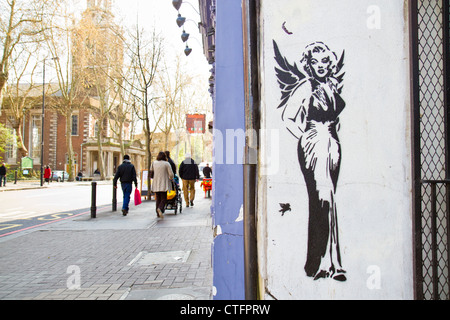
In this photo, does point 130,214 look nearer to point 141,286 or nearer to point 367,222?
point 141,286

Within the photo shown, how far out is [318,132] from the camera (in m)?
2.39

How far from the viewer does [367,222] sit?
2.35m

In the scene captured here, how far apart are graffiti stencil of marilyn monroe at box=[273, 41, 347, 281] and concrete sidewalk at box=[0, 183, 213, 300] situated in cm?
185

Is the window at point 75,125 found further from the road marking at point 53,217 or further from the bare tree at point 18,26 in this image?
the road marking at point 53,217

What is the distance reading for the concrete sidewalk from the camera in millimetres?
3980

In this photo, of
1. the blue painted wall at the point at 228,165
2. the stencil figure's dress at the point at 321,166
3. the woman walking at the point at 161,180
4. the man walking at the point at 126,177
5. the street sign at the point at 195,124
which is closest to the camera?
the stencil figure's dress at the point at 321,166

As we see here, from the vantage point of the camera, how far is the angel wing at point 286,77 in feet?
7.98

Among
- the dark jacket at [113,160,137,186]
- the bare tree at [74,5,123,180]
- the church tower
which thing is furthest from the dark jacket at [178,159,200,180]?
the bare tree at [74,5,123,180]

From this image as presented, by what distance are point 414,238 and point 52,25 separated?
2735cm

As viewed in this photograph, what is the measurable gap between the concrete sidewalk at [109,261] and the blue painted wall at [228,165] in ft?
4.31

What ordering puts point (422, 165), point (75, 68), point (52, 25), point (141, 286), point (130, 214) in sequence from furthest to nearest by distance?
point (75, 68) → point (52, 25) → point (130, 214) → point (141, 286) → point (422, 165)

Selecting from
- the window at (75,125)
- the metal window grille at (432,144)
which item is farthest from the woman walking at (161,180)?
the window at (75,125)

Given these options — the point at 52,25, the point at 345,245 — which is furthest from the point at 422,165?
the point at 52,25

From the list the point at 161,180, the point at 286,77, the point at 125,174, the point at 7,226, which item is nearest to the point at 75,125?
the point at 125,174
